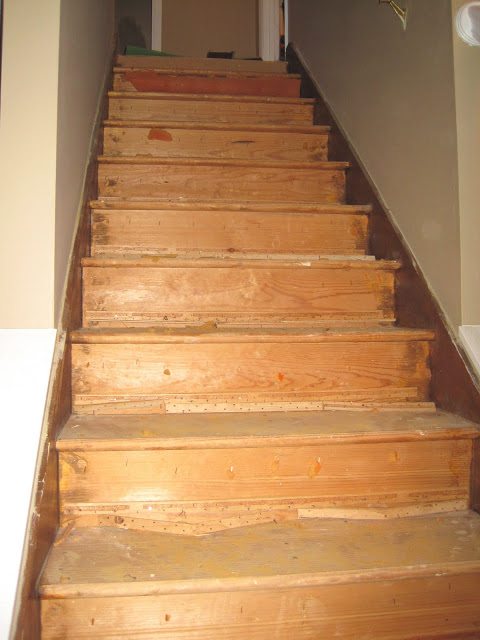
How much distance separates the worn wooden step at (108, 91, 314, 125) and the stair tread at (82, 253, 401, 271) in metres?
0.92

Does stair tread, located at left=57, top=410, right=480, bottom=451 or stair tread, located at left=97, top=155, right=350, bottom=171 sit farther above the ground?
stair tread, located at left=97, top=155, right=350, bottom=171

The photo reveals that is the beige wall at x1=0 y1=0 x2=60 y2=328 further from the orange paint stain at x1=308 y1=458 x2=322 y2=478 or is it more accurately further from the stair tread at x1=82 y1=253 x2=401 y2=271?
the orange paint stain at x1=308 y1=458 x2=322 y2=478

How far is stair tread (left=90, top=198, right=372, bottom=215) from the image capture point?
142 centimetres

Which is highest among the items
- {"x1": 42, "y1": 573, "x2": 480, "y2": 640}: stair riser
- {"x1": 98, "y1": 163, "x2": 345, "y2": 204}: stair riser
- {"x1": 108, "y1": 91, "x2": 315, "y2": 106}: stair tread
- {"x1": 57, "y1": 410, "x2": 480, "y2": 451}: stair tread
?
{"x1": 108, "y1": 91, "x2": 315, "y2": 106}: stair tread

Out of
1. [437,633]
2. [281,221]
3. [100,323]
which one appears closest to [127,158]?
[281,221]

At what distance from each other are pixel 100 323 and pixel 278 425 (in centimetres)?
55

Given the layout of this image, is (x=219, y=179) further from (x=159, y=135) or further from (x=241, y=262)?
(x=241, y=262)

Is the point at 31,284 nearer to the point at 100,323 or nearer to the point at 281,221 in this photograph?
the point at 100,323

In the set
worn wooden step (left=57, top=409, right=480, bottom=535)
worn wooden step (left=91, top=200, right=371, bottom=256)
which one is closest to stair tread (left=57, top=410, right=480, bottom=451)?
worn wooden step (left=57, top=409, right=480, bottom=535)

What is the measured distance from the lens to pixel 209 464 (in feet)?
3.06

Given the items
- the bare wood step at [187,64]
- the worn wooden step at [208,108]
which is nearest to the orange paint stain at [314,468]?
the worn wooden step at [208,108]

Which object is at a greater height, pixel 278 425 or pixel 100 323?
pixel 100 323

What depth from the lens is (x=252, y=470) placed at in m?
0.94

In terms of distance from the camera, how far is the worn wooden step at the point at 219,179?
163cm
